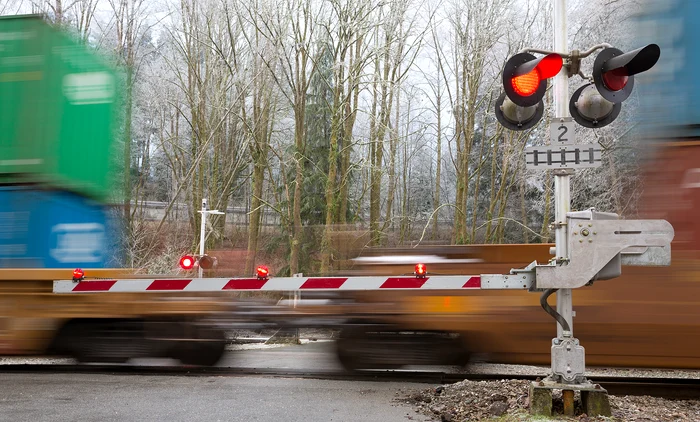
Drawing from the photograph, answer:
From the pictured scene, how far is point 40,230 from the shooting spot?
6871 mm

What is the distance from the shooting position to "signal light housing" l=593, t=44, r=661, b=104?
4695 millimetres

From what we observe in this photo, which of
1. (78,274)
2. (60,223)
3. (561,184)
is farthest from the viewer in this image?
(60,223)

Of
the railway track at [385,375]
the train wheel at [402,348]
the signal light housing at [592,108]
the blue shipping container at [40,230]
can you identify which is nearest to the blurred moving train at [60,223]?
the blue shipping container at [40,230]

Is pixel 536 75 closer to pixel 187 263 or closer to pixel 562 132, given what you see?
pixel 562 132

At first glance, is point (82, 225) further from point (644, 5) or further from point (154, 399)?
point (644, 5)

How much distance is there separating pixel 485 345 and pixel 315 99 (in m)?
23.9

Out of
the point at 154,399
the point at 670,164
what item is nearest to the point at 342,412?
the point at 154,399

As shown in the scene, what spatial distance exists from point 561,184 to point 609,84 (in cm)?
94

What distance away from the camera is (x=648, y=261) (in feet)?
15.0

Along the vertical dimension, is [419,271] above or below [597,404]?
above

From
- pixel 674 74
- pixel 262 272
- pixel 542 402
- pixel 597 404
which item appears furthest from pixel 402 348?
pixel 674 74

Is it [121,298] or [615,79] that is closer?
[615,79]

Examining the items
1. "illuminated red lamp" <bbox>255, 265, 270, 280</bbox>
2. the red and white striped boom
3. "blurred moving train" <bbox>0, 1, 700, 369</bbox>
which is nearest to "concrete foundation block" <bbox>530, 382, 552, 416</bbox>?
the red and white striped boom

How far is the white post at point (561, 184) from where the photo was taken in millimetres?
4844
